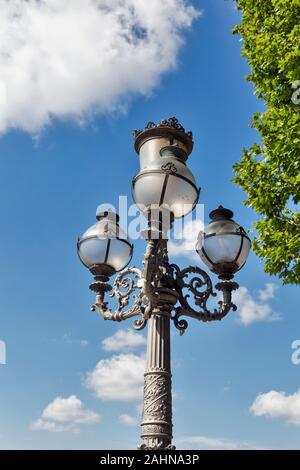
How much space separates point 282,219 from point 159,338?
4732mm

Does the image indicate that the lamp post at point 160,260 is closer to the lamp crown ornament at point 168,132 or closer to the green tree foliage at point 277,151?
the lamp crown ornament at point 168,132

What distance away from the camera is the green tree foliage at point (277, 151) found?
25.8ft

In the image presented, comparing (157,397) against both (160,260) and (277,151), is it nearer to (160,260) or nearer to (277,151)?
(160,260)

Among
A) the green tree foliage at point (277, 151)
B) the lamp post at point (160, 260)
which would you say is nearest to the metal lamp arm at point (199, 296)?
the lamp post at point (160, 260)

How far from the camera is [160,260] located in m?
4.43

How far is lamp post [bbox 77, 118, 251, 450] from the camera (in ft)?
13.6

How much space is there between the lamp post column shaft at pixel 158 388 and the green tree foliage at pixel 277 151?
4.00 m

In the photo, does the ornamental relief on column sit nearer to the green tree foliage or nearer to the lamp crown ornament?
the lamp crown ornament

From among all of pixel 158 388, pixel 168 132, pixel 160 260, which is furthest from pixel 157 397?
pixel 168 132

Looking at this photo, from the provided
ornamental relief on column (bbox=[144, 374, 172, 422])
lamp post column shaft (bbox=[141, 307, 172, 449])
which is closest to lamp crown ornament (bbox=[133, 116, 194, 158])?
lamp post column shaft (bbox=[141, 307, 172, 449])

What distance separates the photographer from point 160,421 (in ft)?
13.0

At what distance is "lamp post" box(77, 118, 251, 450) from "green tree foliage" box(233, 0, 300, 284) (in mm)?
2938

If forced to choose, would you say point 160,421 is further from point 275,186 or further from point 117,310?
point 275,186

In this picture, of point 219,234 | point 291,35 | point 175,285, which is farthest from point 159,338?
point 291,35
